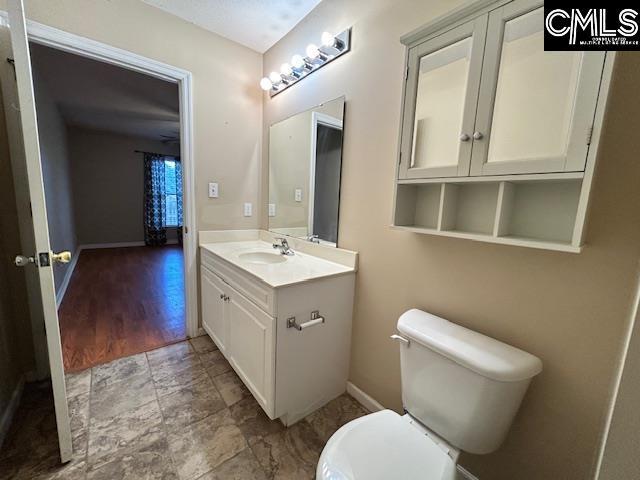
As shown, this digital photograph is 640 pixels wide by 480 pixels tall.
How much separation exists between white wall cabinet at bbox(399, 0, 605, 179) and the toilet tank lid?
58 centimetres

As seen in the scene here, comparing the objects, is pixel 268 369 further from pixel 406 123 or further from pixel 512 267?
pixel 406 123

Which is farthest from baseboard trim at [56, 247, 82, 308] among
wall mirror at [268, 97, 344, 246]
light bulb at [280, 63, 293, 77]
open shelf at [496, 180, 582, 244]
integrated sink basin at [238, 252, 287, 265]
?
open shelf at [496, 180, 582, 244]

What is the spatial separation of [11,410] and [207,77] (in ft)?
7.62

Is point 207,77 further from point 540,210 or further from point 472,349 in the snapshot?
point 472,349

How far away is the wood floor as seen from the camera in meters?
2.05

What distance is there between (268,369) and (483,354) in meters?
0.93

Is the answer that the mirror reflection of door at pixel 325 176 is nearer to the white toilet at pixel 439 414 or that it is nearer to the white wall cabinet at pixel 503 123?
the white wall cabinet at pixel 503 123

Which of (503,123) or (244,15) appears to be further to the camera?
(244,15)

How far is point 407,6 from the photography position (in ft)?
4.06

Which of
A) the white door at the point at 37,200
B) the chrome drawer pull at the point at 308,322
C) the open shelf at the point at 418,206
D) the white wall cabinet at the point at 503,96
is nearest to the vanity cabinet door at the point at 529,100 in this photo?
the white wall cabinet at the point at 503,96

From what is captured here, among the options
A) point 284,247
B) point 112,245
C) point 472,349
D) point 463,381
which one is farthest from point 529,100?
point 112,245

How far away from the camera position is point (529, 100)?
839 mm

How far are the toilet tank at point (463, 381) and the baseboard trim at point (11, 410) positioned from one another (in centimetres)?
187

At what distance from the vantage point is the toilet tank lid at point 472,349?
0.82m
